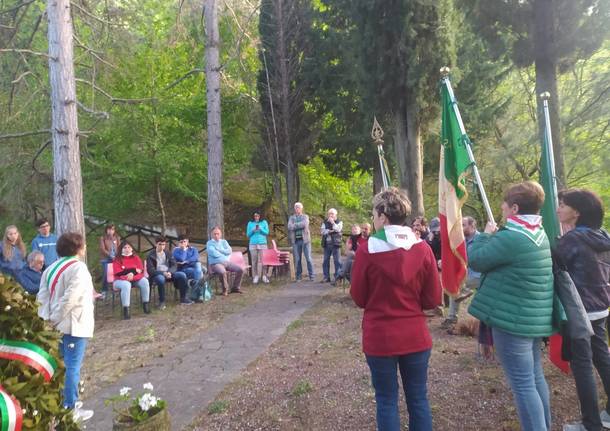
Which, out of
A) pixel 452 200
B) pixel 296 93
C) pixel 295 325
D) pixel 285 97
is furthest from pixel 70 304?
pixel 296 93

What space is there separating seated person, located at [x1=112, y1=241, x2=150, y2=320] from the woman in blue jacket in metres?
3.00

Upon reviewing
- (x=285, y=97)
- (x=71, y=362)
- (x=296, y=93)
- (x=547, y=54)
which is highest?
(x=296, y=93)

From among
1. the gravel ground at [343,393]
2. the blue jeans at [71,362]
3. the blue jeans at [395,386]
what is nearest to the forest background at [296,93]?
the gravel ground at [343,393]

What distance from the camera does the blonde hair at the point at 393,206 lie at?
3.00m

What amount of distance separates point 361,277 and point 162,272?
6.68m

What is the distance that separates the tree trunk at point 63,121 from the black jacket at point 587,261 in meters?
7.25

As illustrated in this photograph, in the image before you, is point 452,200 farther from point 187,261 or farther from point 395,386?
point 187,261

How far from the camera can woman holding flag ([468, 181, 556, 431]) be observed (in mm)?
3012

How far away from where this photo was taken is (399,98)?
1216 cm

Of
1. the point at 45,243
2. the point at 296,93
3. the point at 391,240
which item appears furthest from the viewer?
the point at 296,93

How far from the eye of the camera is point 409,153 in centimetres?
1221

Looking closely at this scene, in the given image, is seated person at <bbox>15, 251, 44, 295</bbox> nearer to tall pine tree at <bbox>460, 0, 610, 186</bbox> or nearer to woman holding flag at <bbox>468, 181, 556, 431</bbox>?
woman holding flag at <bbox>468, 181, 556, 431</bbox>

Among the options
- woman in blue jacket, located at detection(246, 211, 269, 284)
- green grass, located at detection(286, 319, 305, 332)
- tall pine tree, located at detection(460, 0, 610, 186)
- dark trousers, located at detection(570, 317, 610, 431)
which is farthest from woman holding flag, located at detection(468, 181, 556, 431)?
woman in blue jacket, located at detection(246, 211, 269, 284)

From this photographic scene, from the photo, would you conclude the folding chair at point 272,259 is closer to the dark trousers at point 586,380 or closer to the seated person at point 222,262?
the seated person at point 222,262
